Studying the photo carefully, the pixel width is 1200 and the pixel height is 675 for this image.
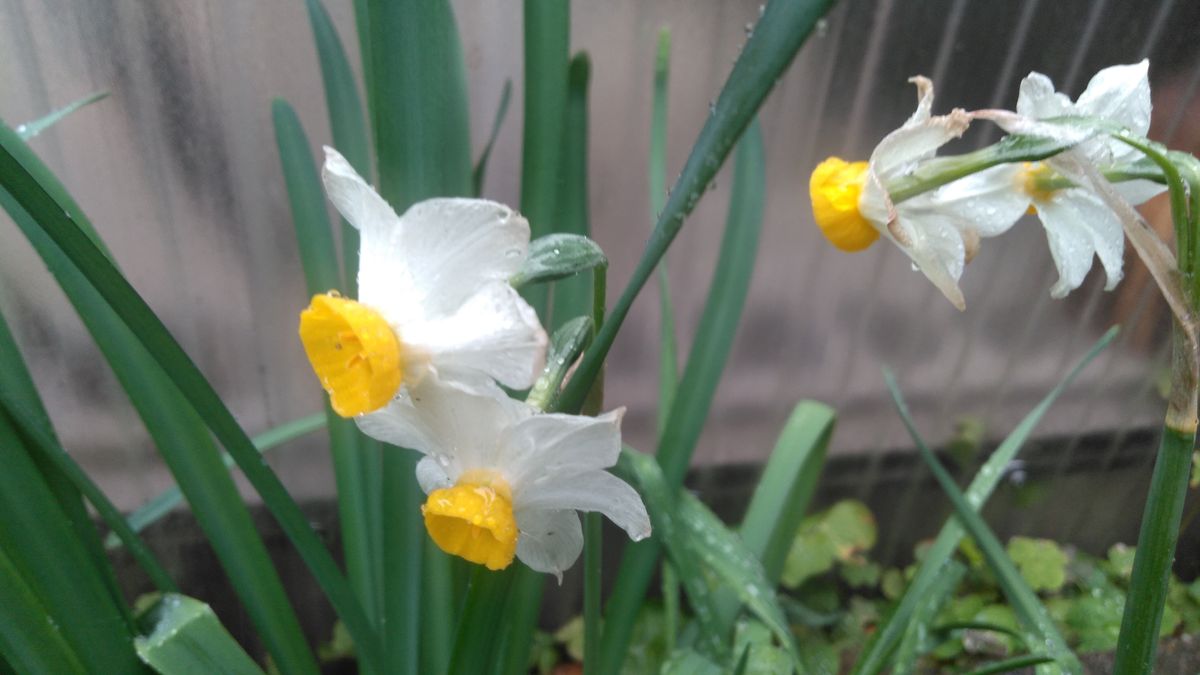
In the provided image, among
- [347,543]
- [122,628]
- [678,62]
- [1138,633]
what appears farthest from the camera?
[678,62]

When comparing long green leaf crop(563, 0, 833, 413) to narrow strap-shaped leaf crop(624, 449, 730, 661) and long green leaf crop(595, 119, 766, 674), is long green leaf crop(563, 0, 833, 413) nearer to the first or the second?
narrow strap-shaped leaf crop(624, 449, 730, 661)

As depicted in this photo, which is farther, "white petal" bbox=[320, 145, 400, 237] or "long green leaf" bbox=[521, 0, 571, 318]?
"long green leaf" bbox=[521, 0, 571, 318]

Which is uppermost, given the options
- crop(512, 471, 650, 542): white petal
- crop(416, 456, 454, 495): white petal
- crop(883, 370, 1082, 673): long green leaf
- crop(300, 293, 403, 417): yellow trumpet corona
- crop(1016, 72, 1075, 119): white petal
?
crop(1016, 72, 1075, 119): white petal

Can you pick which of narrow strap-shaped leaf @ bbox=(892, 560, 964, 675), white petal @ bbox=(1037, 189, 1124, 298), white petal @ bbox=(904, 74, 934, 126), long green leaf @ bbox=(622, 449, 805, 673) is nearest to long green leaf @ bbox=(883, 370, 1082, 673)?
narrow strap-shaped leaf @ bbox=(892, 560, 964, 675)

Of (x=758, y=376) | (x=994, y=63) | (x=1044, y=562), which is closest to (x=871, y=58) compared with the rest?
(x=994, y=63)

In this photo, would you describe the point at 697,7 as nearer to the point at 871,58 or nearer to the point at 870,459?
the point at 871,58

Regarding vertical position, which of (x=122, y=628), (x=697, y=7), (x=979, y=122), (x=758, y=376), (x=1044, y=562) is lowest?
(x=1044, y=562)

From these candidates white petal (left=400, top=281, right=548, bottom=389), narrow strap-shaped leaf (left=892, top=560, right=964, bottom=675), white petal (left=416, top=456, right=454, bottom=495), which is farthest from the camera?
narrow strap-shaped leaf (left=892, top=560, right=964, bottom=675)
